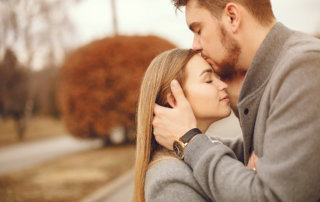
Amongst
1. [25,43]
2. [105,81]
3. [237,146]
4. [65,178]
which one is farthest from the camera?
[25,43]

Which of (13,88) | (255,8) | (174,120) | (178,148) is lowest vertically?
(13,88)

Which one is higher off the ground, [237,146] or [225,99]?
[225,99]

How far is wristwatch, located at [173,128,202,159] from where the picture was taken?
6.70 feet

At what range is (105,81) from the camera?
11.5m

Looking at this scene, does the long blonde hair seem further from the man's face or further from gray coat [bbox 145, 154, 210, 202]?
gray coat [bbox 145, 154, 210, 202]

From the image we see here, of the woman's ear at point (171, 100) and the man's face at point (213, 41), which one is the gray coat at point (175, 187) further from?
the man's face at point (213, 41)

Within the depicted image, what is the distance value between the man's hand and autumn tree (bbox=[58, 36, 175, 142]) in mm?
9066

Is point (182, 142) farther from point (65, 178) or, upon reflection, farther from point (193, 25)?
point (65, 178)

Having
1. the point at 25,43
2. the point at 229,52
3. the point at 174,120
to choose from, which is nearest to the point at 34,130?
the point at 25,43

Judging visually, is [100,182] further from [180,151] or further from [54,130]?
[54,130]

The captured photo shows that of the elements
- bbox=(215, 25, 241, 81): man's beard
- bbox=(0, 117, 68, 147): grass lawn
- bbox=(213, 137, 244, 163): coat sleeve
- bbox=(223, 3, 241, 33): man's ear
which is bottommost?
bbox=(0, 117, 68, 147): grass lawn

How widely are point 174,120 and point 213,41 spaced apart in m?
0.63

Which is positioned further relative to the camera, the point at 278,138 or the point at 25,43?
the point at 25,43

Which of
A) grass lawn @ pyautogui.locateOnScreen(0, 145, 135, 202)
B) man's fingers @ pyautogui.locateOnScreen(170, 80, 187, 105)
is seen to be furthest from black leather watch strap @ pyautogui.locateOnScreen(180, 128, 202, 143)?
grass lawn @ pyautogui.locateOnScreen(0, 145, 135, 202)
